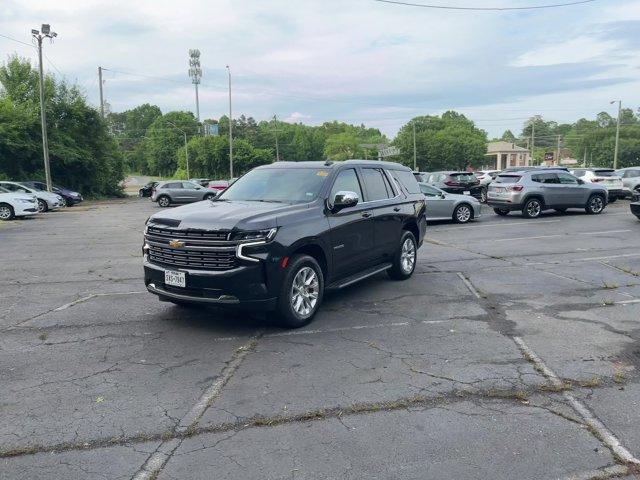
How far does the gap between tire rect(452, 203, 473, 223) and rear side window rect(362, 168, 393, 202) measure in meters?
10.4

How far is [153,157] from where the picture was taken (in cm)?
11744

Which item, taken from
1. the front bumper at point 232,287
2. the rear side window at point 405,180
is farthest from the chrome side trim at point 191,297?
the rear side window at point 405,180

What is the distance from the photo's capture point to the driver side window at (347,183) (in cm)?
723

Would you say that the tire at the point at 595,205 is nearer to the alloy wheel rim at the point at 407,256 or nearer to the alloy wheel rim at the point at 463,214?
the alloy wheel rim at the point at 463,214

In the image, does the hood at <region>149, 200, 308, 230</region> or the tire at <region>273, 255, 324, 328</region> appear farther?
the tire at <region>273, 255, 324, 328</region>

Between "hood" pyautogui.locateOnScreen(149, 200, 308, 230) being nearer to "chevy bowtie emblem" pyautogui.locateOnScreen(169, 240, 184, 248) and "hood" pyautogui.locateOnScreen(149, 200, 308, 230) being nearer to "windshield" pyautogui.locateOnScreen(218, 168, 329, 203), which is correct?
"chevy bowtie emblem" pyautogui.locateOnScreen(169, 240, 184, 248)

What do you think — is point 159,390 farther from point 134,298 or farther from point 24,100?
point 24,100

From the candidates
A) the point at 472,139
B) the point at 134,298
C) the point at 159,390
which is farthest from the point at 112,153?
the point at 472,139

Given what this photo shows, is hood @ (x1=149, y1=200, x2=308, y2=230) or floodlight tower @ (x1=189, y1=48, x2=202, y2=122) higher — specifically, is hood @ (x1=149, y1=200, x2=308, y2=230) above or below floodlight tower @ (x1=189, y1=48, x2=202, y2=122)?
below

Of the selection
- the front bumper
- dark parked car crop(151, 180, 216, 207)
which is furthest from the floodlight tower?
the front bumper

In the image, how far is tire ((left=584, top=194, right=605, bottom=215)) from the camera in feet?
66.5

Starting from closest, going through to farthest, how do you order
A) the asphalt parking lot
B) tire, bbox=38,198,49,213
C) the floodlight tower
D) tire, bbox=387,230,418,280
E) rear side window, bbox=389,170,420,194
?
the asphalt parking lot < tire, bbox=387,230,418,280 < rear side window, bbox=389,170,420,194 < tire, bbox=38,198,49,213 < the floodlight tower

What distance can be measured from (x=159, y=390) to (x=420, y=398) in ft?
7.11

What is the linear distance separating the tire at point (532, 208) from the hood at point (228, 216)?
1461 cm
